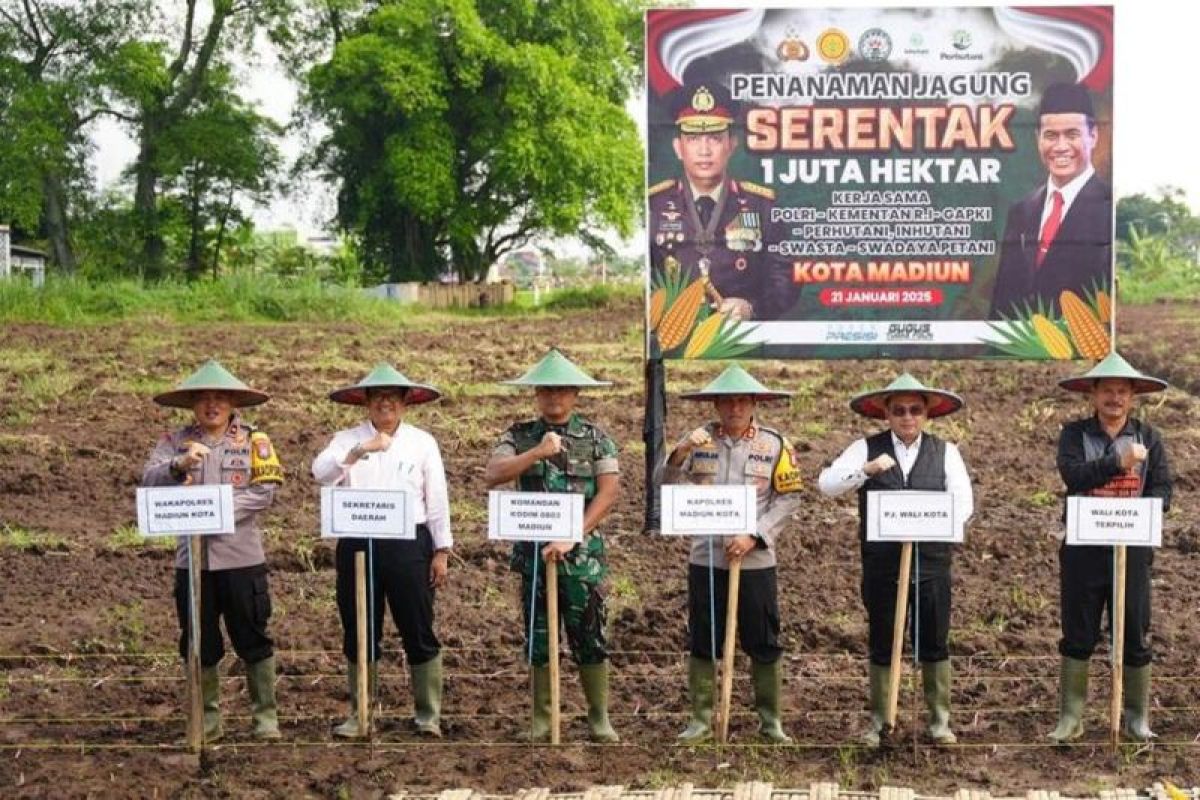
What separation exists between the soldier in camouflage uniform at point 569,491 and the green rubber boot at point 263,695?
1097 millimetres

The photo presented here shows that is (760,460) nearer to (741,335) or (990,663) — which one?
(990,663)

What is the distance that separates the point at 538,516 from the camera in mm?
6832

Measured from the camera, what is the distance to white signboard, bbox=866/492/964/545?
6.74 metres

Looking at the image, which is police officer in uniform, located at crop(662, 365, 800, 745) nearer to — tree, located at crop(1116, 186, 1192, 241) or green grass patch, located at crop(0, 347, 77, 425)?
green grass patch, located at crop(0, 347, 77, 425)

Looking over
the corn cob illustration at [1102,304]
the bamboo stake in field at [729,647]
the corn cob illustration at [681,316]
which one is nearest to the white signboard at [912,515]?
the bamboo stake in field at [729,647]

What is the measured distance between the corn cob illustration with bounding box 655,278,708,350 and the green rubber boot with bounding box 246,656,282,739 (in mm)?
4137

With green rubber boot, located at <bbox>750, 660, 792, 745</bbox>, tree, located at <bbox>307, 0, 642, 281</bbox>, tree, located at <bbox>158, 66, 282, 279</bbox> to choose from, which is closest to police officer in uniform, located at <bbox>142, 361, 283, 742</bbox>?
green rubber boot, located at <bbox>750, 660, 792, 745</bbox>

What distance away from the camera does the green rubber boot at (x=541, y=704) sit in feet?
23.4

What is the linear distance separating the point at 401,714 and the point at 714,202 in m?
4.16

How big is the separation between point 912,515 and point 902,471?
11.7 inches

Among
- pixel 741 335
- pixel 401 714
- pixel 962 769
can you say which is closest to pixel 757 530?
pixel 962 769

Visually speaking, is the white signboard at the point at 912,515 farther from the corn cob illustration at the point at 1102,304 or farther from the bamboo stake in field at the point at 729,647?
the corn cob illustration at the point at 1102,304

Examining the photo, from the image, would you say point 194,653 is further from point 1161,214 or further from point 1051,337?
point 1161,214

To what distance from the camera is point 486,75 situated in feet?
138
